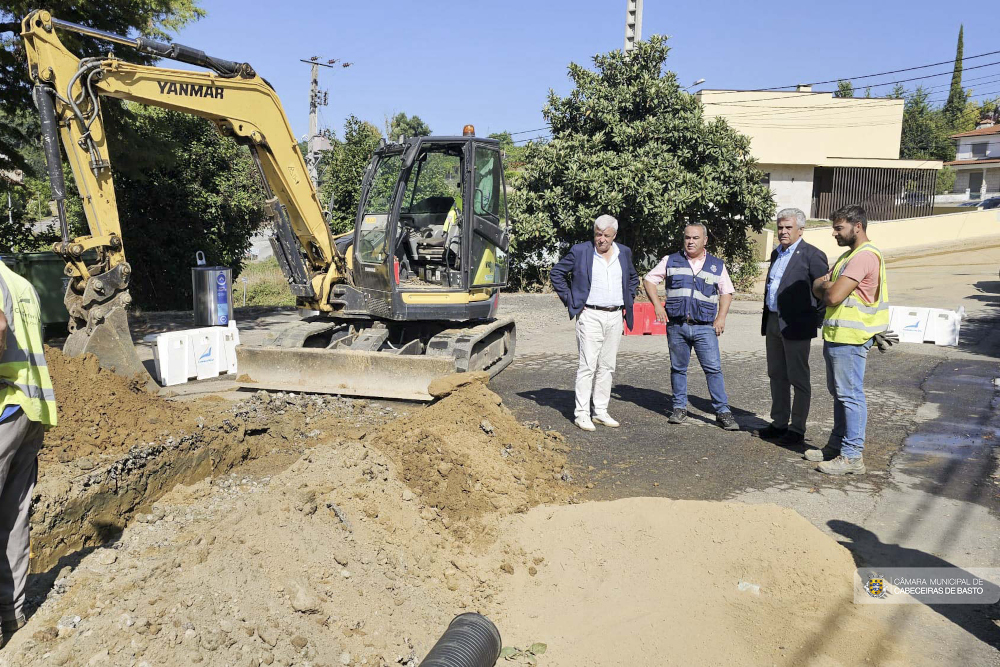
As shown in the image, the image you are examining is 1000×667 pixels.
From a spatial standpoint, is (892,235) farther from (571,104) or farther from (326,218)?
(326,218)

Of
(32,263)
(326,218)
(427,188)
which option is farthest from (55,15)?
(427,188)

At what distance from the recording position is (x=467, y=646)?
3254 millimetres

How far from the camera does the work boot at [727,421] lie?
22.8ft

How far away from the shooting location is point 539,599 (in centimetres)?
409

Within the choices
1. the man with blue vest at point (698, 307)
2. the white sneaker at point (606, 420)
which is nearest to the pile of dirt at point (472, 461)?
the white sneaker at point (606, 420)

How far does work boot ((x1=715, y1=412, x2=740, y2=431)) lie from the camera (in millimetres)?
6949

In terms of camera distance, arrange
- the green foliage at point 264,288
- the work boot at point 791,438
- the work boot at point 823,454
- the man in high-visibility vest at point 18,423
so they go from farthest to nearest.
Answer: the green foliage at point 264,288
the work boot at point 791,438
the work boot at point 823,454
the man in high-visibility vest at point 18,423

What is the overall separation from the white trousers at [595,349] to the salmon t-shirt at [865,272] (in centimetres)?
203

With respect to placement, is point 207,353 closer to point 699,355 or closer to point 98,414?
point 98,414

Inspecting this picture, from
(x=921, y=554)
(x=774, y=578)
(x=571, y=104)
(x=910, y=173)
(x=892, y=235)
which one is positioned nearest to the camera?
(x=774, y=578)

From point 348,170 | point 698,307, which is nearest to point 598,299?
point 698,307

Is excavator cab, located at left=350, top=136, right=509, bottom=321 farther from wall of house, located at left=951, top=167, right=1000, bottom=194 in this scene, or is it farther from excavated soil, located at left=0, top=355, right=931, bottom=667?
wall of house, located at left=951, top=167, right=1000, bottom=194

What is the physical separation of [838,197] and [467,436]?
102ft

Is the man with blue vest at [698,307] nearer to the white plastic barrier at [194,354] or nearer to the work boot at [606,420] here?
the work boot at [606,420]
